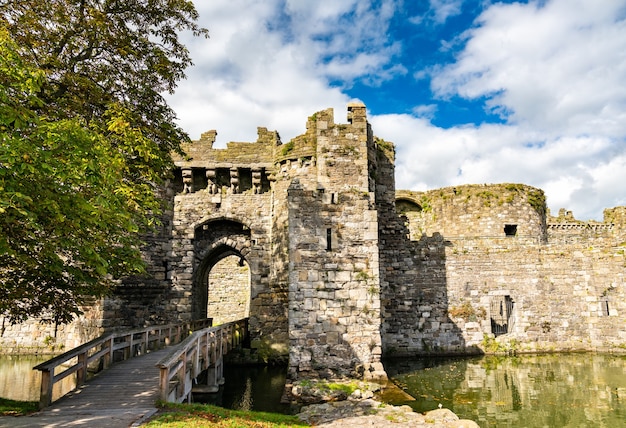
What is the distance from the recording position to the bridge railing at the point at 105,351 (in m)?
7.60

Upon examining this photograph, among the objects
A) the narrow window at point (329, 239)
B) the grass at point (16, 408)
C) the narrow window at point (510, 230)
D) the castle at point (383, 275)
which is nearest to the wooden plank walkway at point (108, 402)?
the grass at point (16, 408)

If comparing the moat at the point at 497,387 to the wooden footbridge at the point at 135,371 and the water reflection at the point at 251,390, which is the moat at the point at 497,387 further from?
the wooden footbridge at the point at 135,371

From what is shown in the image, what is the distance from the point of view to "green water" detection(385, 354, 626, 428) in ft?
32.4

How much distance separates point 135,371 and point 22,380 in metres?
7.51

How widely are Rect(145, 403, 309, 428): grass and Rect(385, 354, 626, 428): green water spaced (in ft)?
13.5

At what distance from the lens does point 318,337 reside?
12.0m

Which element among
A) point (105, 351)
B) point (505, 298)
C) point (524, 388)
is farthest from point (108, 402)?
point (505, 298)

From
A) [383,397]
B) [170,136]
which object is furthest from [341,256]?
[170,136]

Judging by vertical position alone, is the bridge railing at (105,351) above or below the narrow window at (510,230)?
below

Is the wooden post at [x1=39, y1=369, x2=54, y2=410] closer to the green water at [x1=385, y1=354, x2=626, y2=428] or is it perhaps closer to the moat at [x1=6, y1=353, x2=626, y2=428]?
the moat at [x1=6, y1=353, x2=626, y2=428]

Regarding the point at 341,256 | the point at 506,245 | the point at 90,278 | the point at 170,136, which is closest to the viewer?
the point at 90,278

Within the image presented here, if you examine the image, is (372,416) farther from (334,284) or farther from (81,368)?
(81,368)

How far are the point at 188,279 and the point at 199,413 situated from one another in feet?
35.7

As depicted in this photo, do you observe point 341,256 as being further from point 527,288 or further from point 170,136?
point 527,288
